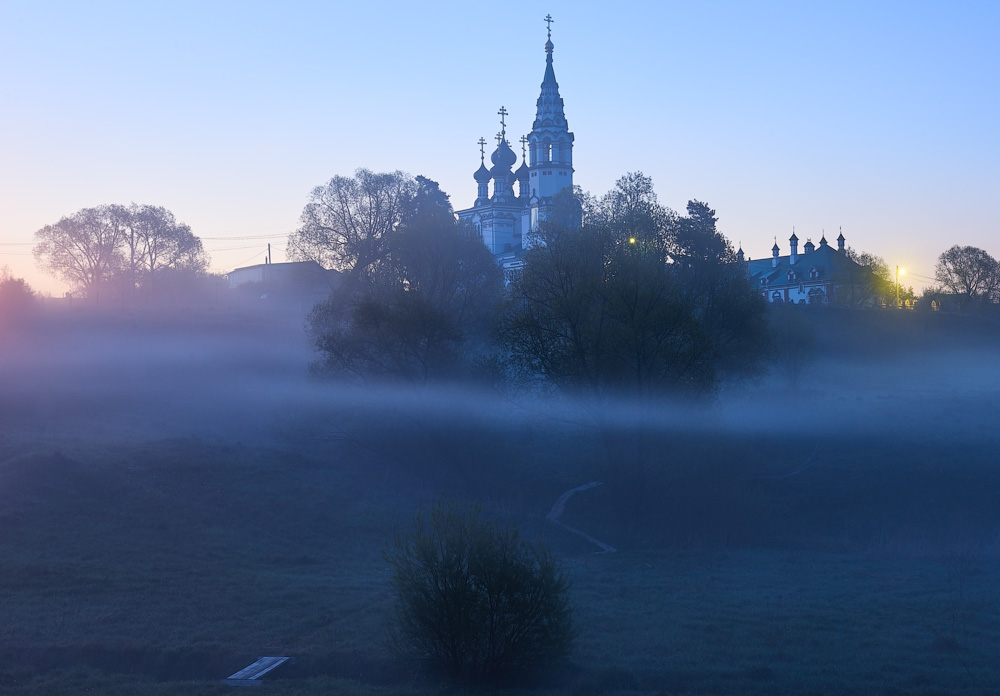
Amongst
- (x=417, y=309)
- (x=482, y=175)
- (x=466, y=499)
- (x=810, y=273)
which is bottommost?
(x=466, y=499)

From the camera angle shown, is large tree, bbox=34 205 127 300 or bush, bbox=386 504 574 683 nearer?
bush, bbox=386 504 574 683

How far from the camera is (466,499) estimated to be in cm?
2866

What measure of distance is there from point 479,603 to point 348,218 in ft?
129

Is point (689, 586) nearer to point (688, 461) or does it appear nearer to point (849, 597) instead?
point (849, 597)

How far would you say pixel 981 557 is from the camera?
21.5 meters

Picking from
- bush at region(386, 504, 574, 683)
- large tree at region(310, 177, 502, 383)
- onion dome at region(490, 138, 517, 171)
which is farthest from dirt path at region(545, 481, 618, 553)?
onion dome at region(490, 138, 517, 171)

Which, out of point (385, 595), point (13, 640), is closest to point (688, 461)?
point (385, 595)

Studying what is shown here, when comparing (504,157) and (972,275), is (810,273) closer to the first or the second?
(972,275)

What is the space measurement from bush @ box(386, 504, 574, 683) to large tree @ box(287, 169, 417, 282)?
120ft

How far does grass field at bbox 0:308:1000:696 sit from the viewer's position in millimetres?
13539

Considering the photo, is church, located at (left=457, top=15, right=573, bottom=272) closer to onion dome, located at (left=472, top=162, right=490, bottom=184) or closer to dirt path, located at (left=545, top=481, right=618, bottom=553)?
onion dome, located at (left=472, top=162, right=490, bottom=184)

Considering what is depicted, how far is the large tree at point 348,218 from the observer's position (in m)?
49.3

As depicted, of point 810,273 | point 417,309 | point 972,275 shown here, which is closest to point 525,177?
point 810,273

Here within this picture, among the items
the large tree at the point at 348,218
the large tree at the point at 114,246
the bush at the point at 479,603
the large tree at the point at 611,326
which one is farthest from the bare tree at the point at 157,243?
the bush at the point at 479,603
